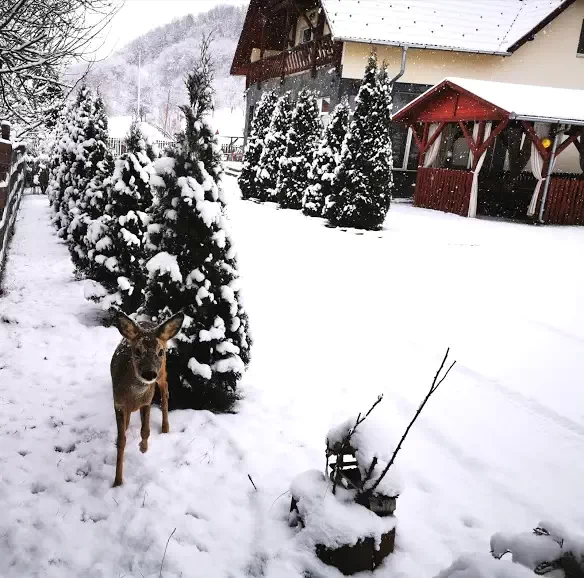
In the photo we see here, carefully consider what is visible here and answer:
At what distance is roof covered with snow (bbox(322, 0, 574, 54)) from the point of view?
65.5ft

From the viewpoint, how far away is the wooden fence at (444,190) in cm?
1720

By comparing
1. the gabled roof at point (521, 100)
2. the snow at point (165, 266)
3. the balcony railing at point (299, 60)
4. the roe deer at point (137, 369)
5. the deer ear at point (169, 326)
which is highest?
the balcony railing at point (299, 60)

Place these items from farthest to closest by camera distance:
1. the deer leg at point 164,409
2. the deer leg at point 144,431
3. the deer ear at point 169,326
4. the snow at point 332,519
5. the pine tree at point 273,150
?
the pine tree at point 273,150 → the deer leg at point 164,409 → the deer leg at point 144,431 → the deer ear at point 169,326 → the snow at point 332,519

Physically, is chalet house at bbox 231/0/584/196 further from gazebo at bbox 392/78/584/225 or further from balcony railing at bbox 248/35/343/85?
gazebo at bbox 392/78/584/225

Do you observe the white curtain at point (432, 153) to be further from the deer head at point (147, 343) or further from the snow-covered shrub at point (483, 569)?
the snow-covered shrub at point (483, 569)

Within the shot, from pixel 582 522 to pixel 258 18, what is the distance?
3132 cm

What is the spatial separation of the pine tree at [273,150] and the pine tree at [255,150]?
616 millimetres

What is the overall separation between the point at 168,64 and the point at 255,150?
97.3 m

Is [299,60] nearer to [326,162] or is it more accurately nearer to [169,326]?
[326,162]

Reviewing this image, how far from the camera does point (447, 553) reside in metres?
2.72

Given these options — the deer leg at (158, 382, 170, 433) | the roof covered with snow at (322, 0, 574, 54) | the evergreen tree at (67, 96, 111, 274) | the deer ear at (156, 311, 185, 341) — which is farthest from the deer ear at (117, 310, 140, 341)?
the roof covered with snow at (322, 0, 574, 54)

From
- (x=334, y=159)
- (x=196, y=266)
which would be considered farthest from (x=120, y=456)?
(x=334, y=159)

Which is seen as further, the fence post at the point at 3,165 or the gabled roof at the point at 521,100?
the gabled roof at the point at 521,100

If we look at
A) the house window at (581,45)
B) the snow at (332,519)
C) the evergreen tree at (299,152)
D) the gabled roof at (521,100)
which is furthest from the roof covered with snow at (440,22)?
the snow at (332,519)
